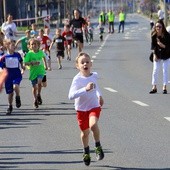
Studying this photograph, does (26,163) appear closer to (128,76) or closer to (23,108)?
(23,108)

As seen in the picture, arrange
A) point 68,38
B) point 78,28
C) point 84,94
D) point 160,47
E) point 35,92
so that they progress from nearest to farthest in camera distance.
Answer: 1. point 84,94
2. point 35,92
3. point 160,47
4. point 78,28
5. point 68,38

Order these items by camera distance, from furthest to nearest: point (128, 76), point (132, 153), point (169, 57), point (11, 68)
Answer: point (128, 76) → point (169, 57) → point (11, 68) → point (132, 153)

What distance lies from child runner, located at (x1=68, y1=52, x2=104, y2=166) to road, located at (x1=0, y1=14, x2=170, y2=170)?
273 mm

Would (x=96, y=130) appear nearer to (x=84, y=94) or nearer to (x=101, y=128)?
(x=84, y=94)

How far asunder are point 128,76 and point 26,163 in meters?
13.7

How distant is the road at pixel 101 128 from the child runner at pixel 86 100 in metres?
0.27

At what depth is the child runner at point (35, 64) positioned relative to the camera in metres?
15.2

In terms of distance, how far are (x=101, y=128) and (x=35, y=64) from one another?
349 cm

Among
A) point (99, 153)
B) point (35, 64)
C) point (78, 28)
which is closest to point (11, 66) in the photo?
point (35, 64)

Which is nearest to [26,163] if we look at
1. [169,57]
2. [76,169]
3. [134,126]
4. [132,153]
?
[76,169]

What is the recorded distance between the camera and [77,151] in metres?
10.1

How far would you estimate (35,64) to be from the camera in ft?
50.1

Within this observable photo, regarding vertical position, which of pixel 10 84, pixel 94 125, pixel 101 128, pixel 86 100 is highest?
pixel 86 100

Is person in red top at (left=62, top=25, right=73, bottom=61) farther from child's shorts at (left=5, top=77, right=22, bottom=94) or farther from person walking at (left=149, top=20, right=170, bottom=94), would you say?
child's shorts at (left=5, top=77, right=22, bottom=94)
